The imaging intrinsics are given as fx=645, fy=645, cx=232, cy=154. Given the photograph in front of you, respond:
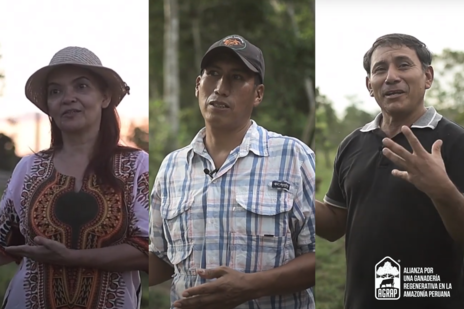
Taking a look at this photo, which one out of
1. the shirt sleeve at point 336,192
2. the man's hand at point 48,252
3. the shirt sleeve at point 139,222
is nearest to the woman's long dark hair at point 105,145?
the shirt sleeve at point 139,222

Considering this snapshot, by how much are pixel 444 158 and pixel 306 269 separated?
0.80 meters

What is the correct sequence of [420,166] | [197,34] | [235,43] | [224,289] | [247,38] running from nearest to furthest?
[420,166], [224,289], [235,43], [247,38], [197,34]

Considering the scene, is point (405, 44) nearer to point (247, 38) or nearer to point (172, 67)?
point (247, 38)

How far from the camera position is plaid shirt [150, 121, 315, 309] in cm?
297

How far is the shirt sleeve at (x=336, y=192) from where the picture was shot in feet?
10.0

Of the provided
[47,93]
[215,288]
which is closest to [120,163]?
[47,93]

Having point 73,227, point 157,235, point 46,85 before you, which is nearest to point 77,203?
point 73,227

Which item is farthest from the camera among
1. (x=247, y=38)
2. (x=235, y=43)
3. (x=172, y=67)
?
(x=172, y=67)

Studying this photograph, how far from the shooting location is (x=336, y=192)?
307 centimetres

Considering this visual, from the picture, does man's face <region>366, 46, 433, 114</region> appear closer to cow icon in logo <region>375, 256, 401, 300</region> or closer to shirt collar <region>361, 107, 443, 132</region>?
shirt collar <region>361, 107, 443, 132</region>

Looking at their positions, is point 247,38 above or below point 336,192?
above

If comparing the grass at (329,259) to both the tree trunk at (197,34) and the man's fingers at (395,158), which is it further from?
the tree trunk at (197,34)

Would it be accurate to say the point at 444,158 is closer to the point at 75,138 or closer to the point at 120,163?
the point at 120,163

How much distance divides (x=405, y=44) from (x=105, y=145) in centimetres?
151
